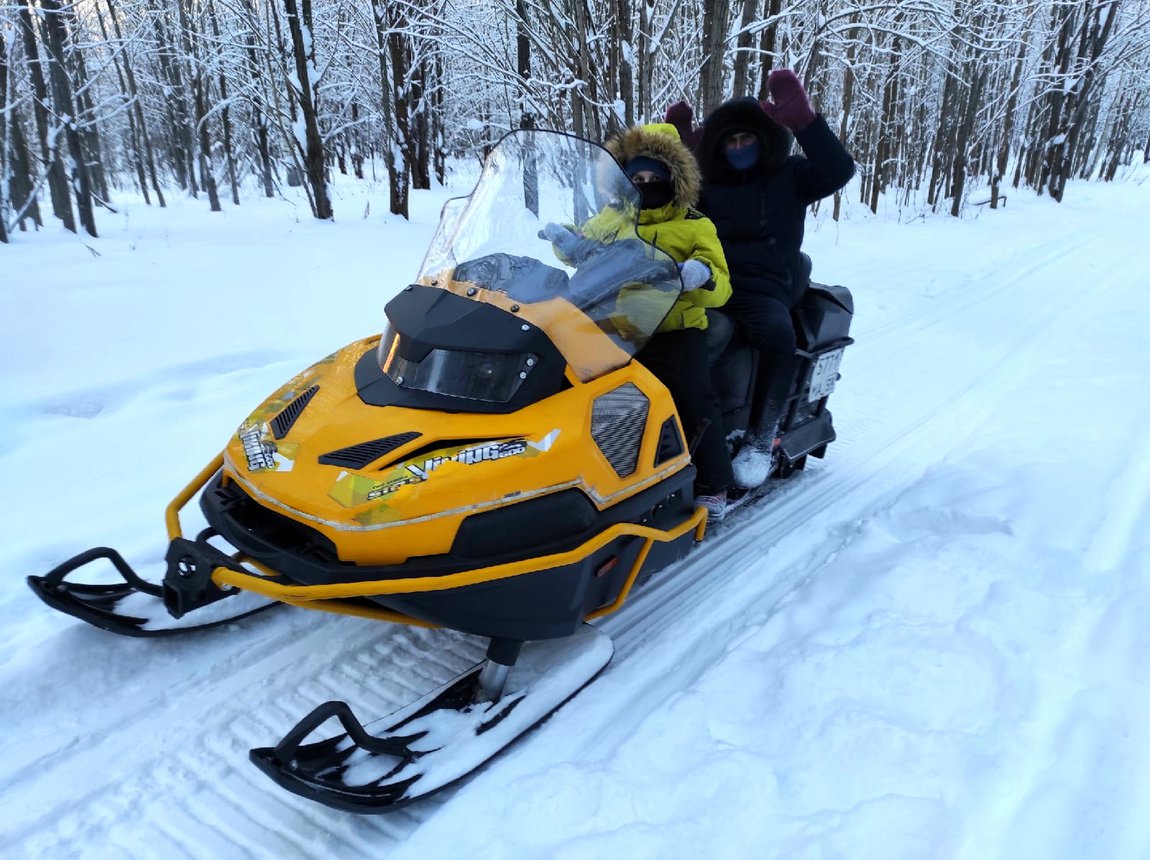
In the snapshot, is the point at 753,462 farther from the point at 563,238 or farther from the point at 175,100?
the point at 175,100

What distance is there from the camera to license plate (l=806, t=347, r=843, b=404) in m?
3.54

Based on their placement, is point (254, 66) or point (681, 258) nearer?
point (681, 258)

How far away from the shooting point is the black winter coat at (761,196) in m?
3.19

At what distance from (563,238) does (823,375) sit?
5.78ft

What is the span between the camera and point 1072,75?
60.2 ft

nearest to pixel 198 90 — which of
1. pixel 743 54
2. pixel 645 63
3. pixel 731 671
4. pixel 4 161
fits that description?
pixel 4 161

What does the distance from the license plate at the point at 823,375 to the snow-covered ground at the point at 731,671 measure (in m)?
0.47

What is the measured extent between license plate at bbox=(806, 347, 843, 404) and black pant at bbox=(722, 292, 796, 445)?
0.26 m

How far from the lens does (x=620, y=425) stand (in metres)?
2.26

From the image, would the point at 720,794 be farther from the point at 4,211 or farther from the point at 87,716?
the point at 4,211

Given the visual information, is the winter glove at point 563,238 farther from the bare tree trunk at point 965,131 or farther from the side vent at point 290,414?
the bare tree trunk at point 965,131

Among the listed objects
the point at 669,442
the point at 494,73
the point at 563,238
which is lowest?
the point at 669,442

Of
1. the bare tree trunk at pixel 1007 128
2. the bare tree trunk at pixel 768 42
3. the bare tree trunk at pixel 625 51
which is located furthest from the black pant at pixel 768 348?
the bare tree trunk at pixel 1007 128

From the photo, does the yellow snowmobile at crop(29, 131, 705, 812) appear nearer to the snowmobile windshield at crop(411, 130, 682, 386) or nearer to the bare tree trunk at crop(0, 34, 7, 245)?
the snowmobile windshield at crop(411, 130, 682, 386)
